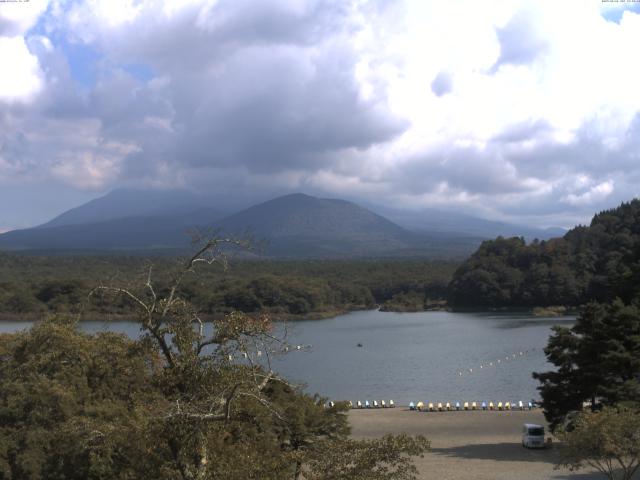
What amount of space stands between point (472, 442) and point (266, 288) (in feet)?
157

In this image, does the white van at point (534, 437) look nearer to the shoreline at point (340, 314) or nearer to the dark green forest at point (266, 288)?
the dark green forest at point (266, 288)

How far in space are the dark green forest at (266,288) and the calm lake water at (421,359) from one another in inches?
164

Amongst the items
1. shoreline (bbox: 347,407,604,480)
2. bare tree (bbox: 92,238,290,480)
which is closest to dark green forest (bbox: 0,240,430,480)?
bare tree (bbox: 92,238,290,480)

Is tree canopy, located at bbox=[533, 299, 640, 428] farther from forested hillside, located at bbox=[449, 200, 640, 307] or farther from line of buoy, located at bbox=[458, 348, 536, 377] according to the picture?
forested hillside, located at bbox=[449, 200, 640, 307]

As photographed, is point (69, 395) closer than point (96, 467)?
No

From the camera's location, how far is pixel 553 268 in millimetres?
70750

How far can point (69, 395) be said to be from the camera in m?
12.4

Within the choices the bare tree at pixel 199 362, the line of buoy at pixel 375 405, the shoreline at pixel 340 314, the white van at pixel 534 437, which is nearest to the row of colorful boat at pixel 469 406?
the line of buoy at pixel 375 405

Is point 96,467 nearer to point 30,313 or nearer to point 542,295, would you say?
point 30,313

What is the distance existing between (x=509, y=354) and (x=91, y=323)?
3408cm

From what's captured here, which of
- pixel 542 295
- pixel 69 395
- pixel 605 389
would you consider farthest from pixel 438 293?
pixel 69 395

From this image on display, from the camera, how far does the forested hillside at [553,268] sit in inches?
2692

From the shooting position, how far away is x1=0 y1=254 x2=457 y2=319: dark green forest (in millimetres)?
61812

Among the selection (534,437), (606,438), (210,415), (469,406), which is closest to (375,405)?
(469,406)
